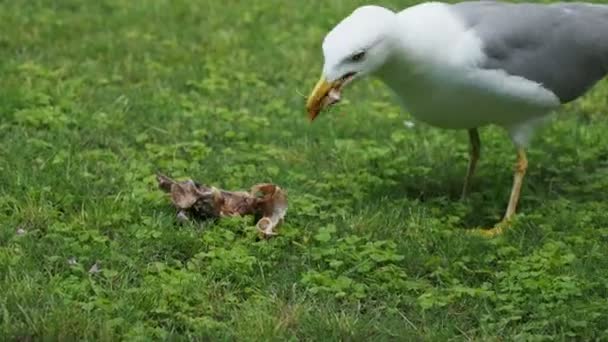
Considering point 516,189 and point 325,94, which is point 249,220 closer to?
point 325,94

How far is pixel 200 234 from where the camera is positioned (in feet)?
16.2

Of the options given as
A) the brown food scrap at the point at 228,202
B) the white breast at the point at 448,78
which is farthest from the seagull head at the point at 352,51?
the brown food scrap at the point at 228,202

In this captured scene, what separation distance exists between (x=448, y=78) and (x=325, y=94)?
58 cm

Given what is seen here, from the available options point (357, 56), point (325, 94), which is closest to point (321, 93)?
point (325, 94)

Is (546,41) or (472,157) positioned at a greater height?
(546,41)

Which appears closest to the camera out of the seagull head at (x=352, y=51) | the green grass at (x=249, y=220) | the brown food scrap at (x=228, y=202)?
the green grass at (x=249, y=220)

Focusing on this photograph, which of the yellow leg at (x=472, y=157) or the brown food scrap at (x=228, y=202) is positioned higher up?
the brown food scrap at (x=228, y=202)

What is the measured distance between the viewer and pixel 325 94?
194 inches

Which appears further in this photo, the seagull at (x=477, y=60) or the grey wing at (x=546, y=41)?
the grey wing at (x=546, y=41)

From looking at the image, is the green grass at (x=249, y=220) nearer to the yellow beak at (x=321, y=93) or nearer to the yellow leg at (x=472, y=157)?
the yellow leg at (x=472, y=157)

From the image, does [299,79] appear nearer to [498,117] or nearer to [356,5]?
[356,5]

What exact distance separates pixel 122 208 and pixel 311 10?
3.90 m

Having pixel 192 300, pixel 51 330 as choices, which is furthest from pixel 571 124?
pixel 51 330

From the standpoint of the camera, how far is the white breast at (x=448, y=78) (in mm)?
5125
